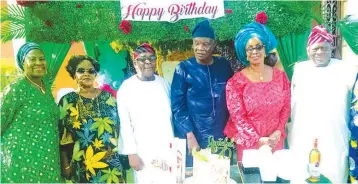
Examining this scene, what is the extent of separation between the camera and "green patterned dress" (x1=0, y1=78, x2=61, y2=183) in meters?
3.21

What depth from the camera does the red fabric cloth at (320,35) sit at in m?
3.09

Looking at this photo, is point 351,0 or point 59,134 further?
point 59,134

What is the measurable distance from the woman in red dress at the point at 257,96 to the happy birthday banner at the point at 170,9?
28cm

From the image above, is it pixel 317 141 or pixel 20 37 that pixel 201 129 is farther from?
pixel 20 37

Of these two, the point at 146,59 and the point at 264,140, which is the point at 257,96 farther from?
the point at 146,59

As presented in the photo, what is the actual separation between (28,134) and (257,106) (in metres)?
1.80

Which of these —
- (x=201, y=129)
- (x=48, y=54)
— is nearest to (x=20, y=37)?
(x=48, y=54)

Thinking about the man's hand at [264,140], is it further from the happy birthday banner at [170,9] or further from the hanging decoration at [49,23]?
the hanging decoration at [49,23]

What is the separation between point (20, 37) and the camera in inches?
127

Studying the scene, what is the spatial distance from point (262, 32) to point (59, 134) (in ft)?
5.91

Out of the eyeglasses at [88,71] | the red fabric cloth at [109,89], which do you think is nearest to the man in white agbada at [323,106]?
the red fabric cloth at [109,89]

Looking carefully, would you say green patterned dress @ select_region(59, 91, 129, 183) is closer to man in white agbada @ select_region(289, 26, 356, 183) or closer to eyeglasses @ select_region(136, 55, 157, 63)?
eyeglasses @ select_region(136, 55, 157, 63)

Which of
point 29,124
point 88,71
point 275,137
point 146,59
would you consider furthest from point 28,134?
point 275,137

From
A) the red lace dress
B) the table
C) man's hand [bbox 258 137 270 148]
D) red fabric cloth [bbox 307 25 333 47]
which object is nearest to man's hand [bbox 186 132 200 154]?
the table
